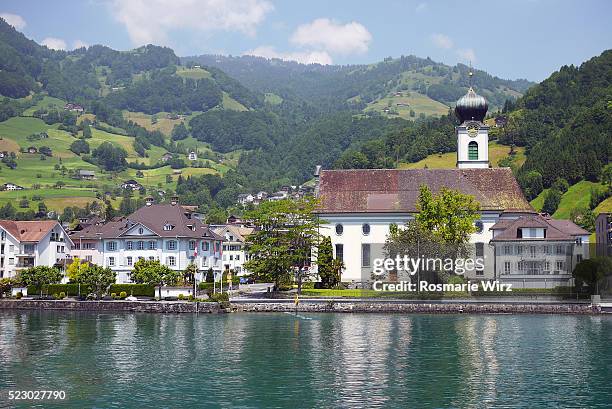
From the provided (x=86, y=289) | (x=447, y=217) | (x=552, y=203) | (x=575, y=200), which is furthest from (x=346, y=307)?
(x=575, y=200)

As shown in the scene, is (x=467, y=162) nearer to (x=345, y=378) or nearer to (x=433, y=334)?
(x=433, y=334)

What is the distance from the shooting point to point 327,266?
94125mm

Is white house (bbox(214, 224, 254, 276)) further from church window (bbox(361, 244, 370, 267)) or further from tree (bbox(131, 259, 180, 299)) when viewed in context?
tree (bbox(131, 259, 180, 299))

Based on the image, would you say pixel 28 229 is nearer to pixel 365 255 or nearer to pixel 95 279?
pixel 95 279

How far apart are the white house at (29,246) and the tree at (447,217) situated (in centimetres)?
5837

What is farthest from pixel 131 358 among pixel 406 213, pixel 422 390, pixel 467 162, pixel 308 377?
pixel 467 162

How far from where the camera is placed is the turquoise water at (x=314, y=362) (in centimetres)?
3978

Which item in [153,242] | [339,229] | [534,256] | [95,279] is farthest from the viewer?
[153,242]

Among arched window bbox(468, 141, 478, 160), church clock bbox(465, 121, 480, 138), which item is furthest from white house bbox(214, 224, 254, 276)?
church clock bbox(465, 121, 480, 138)

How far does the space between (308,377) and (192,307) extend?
1525 inches

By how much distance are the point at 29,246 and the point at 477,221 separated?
65.3m

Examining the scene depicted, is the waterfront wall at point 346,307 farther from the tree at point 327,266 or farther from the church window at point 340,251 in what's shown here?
the church window at point 340,251

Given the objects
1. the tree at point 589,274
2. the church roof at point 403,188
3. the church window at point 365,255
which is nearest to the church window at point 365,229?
the church window at point 365,255

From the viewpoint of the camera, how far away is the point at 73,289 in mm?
92062
